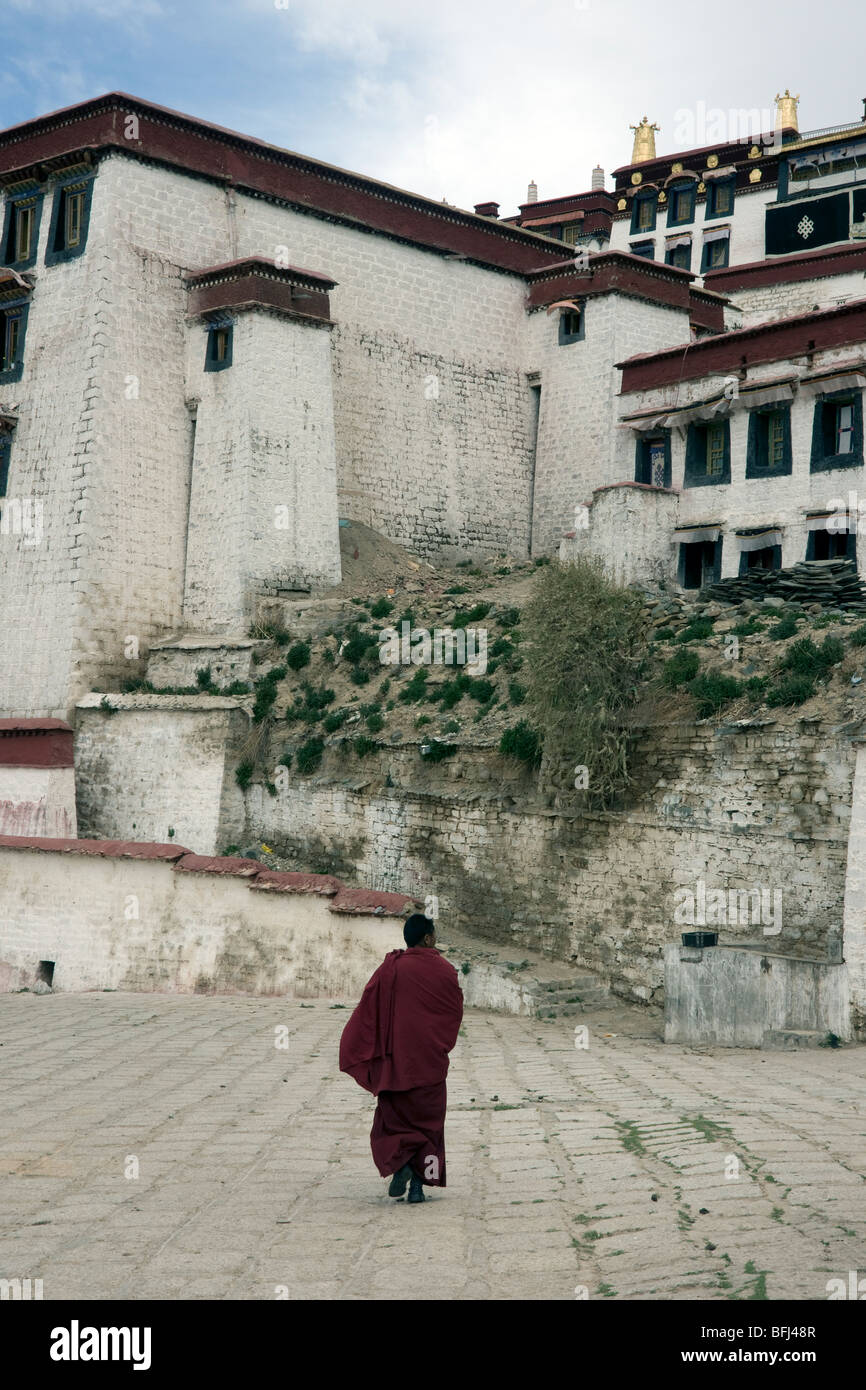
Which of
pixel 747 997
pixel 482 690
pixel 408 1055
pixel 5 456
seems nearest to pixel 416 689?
pixel 482 690

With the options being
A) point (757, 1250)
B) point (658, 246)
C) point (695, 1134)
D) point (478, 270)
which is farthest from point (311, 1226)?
point (658, 246)

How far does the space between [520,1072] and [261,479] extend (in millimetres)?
14119

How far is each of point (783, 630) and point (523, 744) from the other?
3116 mm

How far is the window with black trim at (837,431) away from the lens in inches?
760

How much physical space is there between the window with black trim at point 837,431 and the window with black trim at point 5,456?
1328 cm

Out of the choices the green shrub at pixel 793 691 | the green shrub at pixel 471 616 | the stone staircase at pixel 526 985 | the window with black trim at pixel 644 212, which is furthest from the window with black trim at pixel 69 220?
the window with black trim at pixel 644 212

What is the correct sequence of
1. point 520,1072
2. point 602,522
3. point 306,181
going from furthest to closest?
point 306,181 < point 602,522 < point 520,1072

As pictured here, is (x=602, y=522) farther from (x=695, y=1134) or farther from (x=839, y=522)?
(x=695, y=1134)

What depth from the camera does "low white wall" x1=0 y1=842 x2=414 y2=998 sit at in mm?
14922

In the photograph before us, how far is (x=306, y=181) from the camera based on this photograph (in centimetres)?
2538

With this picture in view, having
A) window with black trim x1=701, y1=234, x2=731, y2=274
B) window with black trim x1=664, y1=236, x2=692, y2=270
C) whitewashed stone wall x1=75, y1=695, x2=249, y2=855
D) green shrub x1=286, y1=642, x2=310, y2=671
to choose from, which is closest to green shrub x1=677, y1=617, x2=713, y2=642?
green shrub x1=286, y1=642, x2=310, y2=671

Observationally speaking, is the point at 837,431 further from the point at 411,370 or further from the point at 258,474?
the point at 411,370

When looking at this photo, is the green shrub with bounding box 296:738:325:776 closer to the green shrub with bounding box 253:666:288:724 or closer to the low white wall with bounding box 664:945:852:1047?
the green shrub with bounding box 253:666:288:724


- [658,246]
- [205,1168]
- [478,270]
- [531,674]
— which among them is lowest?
[205,1168]
